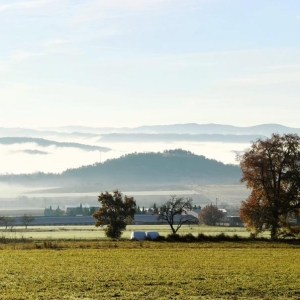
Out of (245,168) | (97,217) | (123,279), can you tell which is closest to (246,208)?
Answer: (245,168)

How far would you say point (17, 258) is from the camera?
42.0 m

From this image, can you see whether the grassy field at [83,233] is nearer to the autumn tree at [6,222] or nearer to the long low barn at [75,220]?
the autumn tree at [6,222]

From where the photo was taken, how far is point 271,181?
68625 mm

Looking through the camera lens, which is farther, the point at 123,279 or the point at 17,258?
the point at 17,258

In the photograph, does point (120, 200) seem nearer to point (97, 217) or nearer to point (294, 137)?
point (97, 217)

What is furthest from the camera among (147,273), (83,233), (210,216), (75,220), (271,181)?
(75,220)

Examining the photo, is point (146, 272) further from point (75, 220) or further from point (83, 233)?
point (75, 220)

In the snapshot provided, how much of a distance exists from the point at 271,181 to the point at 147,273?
123 ft

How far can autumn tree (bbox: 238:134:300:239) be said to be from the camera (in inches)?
2635

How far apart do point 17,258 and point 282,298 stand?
66.0ft

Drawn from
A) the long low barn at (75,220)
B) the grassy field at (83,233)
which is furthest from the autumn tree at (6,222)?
the grassy field at (83,233)

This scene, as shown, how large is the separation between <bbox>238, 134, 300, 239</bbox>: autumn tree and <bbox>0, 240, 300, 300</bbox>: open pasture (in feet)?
→ 49.6

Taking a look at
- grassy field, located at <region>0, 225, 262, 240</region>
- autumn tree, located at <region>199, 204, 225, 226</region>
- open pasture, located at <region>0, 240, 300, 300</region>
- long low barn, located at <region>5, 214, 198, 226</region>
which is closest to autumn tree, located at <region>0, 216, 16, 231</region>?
long low barn, located at <region>5, 214, 198, 226</region>

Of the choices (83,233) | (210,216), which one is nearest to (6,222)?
(210,216)
